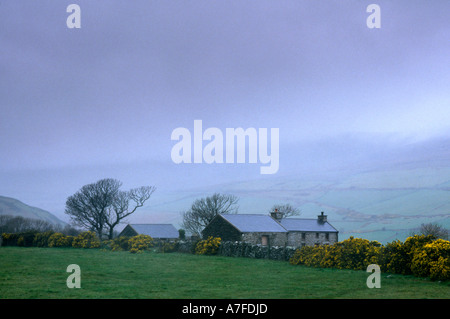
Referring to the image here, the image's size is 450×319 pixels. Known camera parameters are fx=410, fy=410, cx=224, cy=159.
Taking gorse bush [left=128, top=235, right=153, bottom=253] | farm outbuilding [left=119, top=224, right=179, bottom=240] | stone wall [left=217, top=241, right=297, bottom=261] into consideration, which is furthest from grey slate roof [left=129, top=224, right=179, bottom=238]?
stone wall [left=217, top=241, right=297, bottom=261]

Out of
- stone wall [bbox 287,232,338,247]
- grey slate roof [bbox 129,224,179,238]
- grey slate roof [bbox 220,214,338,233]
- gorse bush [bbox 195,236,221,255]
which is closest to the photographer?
gorse bush [bbox 195,236,221,255]

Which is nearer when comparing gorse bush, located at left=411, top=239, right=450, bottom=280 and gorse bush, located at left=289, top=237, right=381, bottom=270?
gorse bush, located at left=411, top=239, right=450, bottom=280

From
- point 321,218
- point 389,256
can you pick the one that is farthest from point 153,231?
point 389,256

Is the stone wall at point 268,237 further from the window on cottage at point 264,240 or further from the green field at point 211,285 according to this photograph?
the green field at point 211,285

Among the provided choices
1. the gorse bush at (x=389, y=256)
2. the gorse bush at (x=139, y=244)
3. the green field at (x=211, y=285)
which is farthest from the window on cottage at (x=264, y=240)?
the green field at (x=211, y=285)

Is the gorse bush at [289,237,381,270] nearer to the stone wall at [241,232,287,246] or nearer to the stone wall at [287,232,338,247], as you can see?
the stone wall at [241,232,287,246]

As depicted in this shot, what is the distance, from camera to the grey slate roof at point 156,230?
2532 inches

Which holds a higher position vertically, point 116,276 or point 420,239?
point 420,239

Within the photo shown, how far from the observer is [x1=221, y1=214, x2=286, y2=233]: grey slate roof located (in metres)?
48.4
